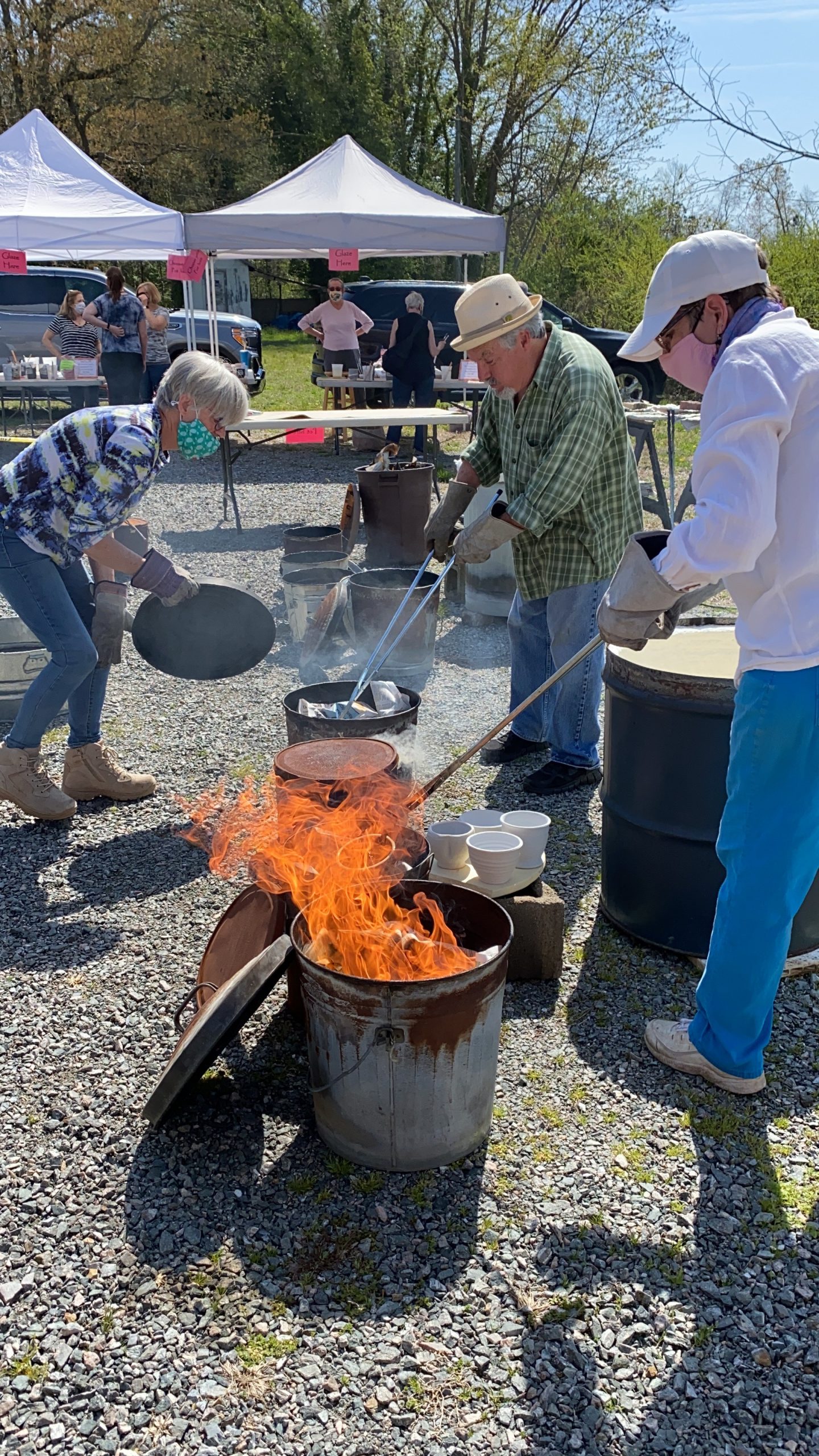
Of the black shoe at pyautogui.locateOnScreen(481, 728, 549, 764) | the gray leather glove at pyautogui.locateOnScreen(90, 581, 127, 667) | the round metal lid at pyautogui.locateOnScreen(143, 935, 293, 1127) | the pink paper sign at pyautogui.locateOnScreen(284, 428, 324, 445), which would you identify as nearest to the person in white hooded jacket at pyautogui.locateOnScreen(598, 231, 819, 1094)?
the round metal lid at pyautogui.locateOnScreen(143, 935, 293, 1127)

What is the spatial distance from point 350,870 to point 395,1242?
3.29 ft

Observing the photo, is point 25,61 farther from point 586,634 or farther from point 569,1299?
point 569,1299

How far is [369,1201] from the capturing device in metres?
2.81

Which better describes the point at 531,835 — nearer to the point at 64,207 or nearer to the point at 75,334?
the point at 64,207

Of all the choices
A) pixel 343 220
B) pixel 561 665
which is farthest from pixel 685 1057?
pixel 343 220

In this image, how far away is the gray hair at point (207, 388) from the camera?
4012 millimetres

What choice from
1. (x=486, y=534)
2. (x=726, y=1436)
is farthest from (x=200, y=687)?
(x=726, y=1436)

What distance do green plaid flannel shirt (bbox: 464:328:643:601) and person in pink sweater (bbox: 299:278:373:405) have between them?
1076 centimetres

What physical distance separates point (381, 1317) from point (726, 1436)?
0.80 metres

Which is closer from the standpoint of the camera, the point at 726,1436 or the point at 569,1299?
the point at 726,1436

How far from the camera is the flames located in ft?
9.58

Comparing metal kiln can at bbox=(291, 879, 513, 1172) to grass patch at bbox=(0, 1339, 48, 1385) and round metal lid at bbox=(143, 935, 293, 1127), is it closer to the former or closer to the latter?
round metal lid at bbox=(143, 935, 293, 1127)

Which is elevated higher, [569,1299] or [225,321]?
[225,321]

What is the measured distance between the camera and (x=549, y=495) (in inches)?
173
